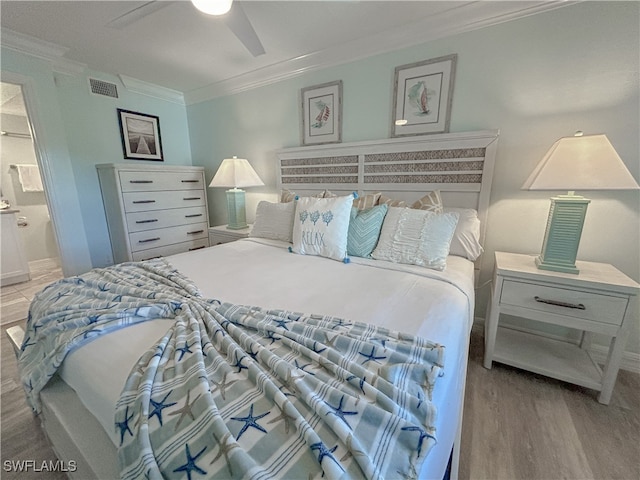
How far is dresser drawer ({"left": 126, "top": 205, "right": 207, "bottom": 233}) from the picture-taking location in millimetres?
2861

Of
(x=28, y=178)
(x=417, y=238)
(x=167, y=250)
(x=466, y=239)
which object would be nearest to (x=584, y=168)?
(x=466, y=239)

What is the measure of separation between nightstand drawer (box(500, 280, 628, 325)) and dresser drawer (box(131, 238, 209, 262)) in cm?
337

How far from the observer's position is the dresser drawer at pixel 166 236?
9.52 ft

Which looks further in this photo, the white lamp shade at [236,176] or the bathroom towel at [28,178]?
the bathroom towel at [28,178]

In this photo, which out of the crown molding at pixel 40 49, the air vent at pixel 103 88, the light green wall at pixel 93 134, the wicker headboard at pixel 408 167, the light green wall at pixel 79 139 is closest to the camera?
the wicker headboard at pixel 408 167

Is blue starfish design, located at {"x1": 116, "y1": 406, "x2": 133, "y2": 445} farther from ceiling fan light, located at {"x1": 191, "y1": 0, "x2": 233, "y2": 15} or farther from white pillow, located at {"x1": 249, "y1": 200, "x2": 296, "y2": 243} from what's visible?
white pillow, located at {"x1": 249, "y1": 200, "x2": 296, "y2": 243}

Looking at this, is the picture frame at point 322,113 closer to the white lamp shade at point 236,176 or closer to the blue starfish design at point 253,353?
the white lamp shade at point 236,176

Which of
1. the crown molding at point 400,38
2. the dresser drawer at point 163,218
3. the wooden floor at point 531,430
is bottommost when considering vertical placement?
the wooden floor at point 531,430

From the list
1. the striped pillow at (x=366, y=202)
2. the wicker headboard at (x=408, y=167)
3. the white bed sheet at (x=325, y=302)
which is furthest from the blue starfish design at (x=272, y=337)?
the wicker headboard at (x=408, y=167)

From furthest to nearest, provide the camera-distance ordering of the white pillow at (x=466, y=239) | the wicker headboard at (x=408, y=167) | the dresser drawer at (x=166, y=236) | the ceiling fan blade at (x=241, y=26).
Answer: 1. the dresser drawer at (x=166, y=236)
2. the wicker headboard at (x=408, y=167)
3. the white pillow at (x=466, y=239)
4. the ceiling fan blade at (x=241, y=26)

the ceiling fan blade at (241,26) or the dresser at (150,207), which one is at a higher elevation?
the ceiling fan blade at (241,26)

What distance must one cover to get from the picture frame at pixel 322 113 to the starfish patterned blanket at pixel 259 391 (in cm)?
201

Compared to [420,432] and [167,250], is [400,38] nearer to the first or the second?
[420,432]

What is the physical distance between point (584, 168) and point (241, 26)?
1.89m
